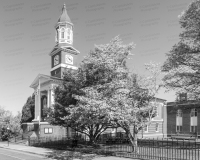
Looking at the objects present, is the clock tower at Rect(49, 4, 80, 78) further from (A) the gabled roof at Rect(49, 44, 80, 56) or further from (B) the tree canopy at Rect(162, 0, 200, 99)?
(B) the tree canopy at Rect(162, 0, 200, 99)

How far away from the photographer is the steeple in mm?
45875

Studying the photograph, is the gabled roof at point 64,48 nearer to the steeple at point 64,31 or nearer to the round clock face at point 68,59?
the steeple at point 64,31

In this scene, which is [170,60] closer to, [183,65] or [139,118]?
[183,65]

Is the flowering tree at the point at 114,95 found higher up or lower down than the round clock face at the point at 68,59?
lower down

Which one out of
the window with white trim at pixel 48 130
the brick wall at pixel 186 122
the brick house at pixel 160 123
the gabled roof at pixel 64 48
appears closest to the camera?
the window with white trim at pixel 48 130

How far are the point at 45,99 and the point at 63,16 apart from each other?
1879 centimetres

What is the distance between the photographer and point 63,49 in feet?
146

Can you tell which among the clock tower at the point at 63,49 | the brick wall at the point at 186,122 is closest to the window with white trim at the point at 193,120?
the brick wall at the point at 186,122

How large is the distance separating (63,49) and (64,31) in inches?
178

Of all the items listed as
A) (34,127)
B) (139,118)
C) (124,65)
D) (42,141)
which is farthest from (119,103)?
(34,127)

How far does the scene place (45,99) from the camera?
44.4 meters

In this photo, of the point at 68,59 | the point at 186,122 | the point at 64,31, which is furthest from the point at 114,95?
the point at 186,122

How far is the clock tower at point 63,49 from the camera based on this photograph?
4481cm

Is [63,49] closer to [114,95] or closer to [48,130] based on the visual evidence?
[48,130]
